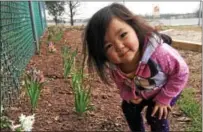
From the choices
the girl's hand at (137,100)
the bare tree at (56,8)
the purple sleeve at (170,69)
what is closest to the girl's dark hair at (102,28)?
the purple sleeve at (170,69)

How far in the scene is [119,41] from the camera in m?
1.50

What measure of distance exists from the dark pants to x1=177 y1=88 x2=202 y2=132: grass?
0.31 meters

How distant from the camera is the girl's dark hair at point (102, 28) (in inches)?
62.0

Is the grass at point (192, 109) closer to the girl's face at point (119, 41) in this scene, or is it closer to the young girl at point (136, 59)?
the young girl at point (136, 59)

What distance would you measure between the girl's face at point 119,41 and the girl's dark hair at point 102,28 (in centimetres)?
3

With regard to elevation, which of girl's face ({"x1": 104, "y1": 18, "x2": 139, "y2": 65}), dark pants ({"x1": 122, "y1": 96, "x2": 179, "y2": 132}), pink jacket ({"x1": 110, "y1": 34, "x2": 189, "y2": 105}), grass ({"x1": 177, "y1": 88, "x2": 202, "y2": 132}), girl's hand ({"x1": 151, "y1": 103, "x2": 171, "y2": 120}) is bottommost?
grass ({"x1": 177, "y1": 88, "x2": 202, "y2": 132})

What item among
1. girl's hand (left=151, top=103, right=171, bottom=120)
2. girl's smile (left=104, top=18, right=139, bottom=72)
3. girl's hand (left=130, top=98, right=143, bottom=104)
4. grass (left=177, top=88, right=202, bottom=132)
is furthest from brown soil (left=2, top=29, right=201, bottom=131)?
girl's smile (left=104, top=18, right=139, bottom=72)

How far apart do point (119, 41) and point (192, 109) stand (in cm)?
111

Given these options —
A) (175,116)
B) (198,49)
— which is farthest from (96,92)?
(198,49)

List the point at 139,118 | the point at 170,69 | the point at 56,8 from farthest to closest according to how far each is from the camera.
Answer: the point at 56,8
the point at 139,118
the point at 170,69

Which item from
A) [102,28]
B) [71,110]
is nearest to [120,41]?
[102,28]

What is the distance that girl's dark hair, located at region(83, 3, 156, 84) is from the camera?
1575mm

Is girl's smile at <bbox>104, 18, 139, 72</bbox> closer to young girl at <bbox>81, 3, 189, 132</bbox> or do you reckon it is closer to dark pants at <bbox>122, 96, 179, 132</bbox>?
young girl at <bbox>81, 3, 189, 132</bbox>

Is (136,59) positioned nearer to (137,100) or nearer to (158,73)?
(158,73)
